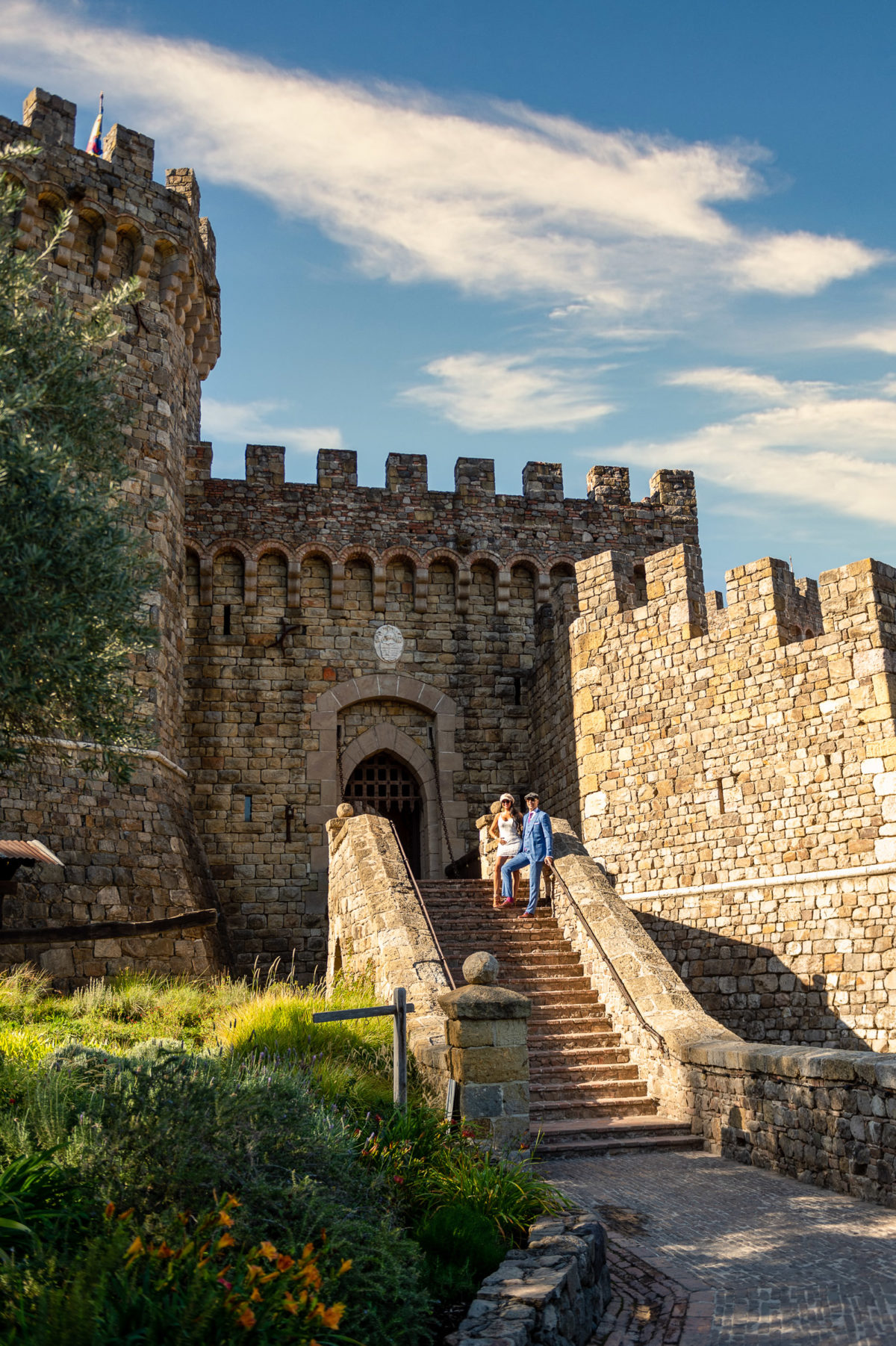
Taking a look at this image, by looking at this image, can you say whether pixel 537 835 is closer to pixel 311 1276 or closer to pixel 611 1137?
pixel 611 1137

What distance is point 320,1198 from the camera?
12.7ft

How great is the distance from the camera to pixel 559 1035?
27.5 ft

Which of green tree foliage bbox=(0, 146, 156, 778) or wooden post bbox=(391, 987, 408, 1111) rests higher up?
green tree foliage bbox=(0, 146, 156, 778)

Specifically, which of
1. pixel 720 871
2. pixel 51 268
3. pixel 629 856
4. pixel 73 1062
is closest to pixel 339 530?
pixel 51 268

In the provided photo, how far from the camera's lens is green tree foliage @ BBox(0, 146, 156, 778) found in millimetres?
5355

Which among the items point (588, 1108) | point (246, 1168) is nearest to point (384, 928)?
point (588, 1108)

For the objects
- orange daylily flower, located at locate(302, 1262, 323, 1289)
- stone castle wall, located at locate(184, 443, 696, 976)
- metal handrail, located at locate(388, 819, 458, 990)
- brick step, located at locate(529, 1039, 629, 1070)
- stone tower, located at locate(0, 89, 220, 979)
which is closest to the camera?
orange daylily flower, located at locate(302, 1262, 323, 1289)

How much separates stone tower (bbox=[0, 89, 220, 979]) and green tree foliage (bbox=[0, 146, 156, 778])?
4.36 metres

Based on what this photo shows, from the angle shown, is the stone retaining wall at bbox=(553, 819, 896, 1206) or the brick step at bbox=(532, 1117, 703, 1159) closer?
the stone retaining wall at bbox=(553, 819, 896, 1206)

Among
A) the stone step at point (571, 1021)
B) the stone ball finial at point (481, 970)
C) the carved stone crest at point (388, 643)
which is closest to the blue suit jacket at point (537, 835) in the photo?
the stone step at point (571, 1021)

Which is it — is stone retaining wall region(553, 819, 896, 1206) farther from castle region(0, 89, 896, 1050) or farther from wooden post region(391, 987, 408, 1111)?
wooden post region(391, 987, 408, 1111)

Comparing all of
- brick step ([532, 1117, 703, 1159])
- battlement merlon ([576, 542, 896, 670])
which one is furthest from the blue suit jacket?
brick step ([532, 1117, 703, 1159])

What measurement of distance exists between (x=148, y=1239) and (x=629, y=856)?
9.42 meters

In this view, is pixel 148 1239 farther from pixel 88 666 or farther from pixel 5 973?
pixel 5 973
